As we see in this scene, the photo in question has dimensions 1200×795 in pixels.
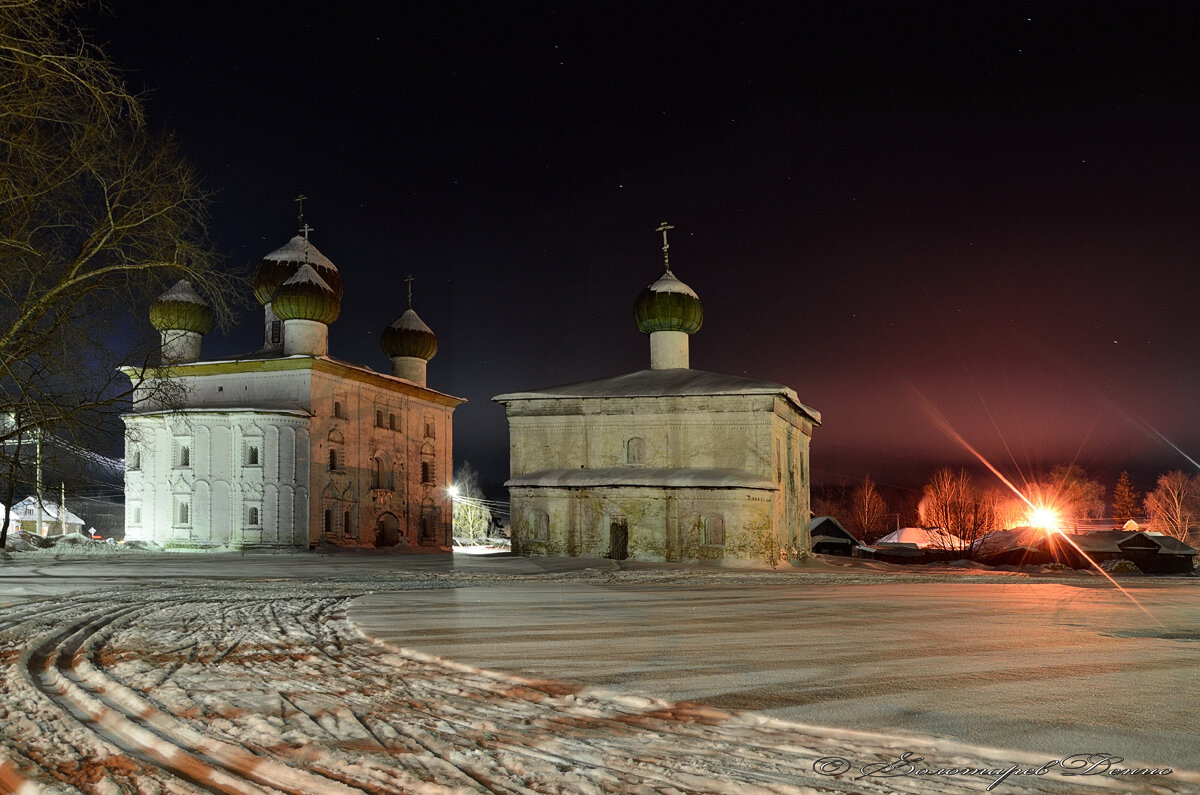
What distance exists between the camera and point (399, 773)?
4.59 meters

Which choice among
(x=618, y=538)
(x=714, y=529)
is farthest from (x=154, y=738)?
(x=618, y=538)

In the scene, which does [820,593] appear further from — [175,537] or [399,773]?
[175,537]

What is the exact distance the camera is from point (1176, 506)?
249 feet

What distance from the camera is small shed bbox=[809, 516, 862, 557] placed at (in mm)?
54469

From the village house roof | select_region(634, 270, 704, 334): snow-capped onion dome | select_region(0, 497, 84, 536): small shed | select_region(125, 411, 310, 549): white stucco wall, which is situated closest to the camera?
select_region(125, 411, 310, 549): white stucco wall

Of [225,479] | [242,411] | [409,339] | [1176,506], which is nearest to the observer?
[242,411]

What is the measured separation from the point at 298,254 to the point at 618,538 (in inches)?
712

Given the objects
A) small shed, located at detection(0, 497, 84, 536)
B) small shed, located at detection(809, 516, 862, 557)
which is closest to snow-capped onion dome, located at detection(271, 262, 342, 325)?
small shed, located at detection(0, 497, 84, 536)

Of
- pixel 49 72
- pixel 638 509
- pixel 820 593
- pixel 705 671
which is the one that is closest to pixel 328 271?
pixel 638 509

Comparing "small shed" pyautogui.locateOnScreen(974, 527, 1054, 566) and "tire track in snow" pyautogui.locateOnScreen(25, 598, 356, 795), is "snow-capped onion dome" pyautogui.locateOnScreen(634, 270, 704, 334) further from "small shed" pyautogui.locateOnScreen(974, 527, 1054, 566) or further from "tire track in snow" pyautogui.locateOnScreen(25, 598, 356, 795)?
"tire track in snow" pyautogui.locateOnScreen(25, 598, 356, 795)

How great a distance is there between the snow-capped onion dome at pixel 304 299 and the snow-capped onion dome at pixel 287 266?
220cm

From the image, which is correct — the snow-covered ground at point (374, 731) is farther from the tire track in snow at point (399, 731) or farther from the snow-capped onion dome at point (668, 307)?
the snow-capped onion dome at point (668, 307)

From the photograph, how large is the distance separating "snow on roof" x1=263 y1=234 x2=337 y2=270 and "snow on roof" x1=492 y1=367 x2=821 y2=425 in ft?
36.1

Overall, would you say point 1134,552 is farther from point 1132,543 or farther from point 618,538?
point 618,538
